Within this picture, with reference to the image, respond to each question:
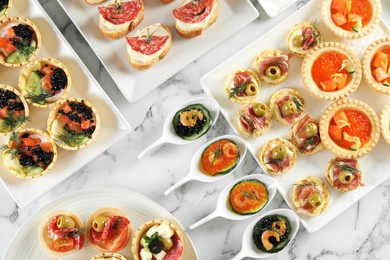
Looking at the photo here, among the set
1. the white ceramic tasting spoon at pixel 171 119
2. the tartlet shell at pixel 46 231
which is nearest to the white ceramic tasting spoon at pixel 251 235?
the white ceramic tasting spoon at pixel 171 119

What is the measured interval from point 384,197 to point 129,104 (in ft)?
6.22

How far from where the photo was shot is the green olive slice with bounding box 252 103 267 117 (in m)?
4.39

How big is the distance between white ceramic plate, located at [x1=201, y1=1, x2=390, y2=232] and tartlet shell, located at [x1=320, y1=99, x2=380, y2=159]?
0.42 feet

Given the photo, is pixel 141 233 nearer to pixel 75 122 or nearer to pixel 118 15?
pixel 75 122

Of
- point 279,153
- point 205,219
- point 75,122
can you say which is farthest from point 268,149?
point 75,122

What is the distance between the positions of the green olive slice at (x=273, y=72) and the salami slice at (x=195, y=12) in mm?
549

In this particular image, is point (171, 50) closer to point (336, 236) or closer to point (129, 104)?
point (129, 104)

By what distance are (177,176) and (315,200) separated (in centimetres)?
94

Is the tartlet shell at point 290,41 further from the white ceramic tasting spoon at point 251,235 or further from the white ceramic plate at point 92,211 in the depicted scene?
the white ceramic plate at point 92,211

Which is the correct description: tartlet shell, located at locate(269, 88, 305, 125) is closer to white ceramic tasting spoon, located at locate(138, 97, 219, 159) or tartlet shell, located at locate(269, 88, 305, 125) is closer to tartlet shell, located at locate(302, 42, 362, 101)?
tartlet shell, located at locate(302, 42, 362, 101)

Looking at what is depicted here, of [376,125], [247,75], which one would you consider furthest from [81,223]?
[376,125]

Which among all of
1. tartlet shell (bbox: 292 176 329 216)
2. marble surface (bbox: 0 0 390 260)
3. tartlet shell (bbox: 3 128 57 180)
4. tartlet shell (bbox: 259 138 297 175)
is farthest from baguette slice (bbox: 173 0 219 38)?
tartlet shell (bbox: 292 176 329 216)

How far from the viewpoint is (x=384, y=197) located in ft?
15.4

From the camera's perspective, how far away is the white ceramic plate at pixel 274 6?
4.55 m
